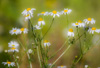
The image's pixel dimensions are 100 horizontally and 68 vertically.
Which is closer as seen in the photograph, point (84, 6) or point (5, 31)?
point (5, 31)

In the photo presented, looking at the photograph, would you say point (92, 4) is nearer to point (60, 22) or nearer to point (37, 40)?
point (60, 22)

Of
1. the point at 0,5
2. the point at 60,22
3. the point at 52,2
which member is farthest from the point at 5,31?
the point at 52,2

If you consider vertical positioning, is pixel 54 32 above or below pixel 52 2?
below

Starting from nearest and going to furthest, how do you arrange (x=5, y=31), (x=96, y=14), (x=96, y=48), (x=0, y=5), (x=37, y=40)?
(x=37, y=40) < (x=96, y=48) < (x=5, y=31) < (x=0, y=5) < (x=96, y=14)

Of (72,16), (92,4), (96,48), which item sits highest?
(92,4)

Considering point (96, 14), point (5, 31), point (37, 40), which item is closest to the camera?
point (37, 40)

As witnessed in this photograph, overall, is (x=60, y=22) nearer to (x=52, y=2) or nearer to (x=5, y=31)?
(x=52, y=2)

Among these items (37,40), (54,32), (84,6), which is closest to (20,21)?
(54,32)
